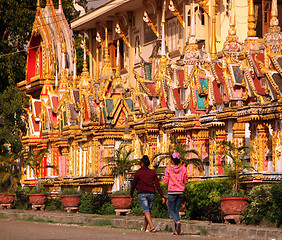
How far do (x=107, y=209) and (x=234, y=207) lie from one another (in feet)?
30.6

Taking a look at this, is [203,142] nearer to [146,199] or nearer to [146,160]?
[146,160]

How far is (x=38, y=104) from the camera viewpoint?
4297cm

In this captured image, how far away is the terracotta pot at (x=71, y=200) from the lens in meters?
30.9

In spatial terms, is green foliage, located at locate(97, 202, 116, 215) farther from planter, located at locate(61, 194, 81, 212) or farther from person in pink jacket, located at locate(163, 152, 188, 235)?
person in pink jacket, located at locate(163, 152, 188, 235)

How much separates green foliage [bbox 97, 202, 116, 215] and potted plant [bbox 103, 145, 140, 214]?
2.81 ft

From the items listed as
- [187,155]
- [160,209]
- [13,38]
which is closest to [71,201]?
[160,209]

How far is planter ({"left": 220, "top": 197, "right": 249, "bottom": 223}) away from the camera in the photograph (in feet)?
66.4

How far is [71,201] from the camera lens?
30953mm

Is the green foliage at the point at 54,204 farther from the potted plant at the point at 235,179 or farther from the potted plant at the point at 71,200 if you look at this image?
the potted plant at the point at 235,179

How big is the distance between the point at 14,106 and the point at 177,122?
20.9 metres

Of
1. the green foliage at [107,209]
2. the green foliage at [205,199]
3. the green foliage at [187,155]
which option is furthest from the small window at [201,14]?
the green foliage at [205,199]

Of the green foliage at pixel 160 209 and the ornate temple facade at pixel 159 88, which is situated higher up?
the ornate temple facade at pixel 159 88

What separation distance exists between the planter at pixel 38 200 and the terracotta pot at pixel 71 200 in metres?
3.08

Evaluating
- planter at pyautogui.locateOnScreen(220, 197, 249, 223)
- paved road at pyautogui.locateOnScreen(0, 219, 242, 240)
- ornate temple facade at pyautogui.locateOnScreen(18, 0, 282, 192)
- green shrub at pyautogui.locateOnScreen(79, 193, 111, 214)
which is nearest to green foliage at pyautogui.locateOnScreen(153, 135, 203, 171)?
ornate temple facade at pyautogui.locateOnScreen(18, 0, 282, 192)
